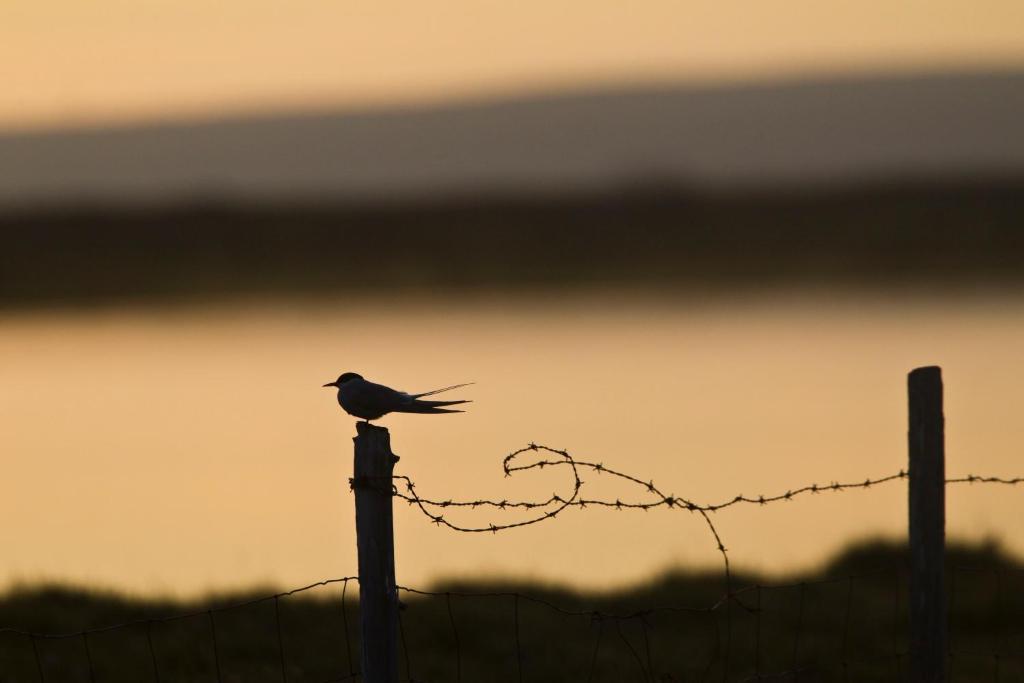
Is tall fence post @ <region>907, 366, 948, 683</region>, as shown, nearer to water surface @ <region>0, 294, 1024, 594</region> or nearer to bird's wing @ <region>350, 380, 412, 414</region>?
bird's wing @ <region>350, 380, 412, 414</region>

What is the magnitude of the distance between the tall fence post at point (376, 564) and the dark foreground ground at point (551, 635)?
2.36 m

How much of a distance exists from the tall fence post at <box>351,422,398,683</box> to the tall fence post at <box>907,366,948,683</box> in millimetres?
2182

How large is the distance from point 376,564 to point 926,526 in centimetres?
228

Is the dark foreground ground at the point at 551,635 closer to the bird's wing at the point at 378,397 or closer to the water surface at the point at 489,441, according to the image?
the water surface at the point at 489,441

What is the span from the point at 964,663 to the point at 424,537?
5.04 metres

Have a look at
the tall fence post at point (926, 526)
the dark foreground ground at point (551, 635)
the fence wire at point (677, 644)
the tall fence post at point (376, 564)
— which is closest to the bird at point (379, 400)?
the fence wire at point (677, 644)

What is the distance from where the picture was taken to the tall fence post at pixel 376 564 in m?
4.32

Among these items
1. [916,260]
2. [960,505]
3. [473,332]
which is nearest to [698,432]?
[960,505]

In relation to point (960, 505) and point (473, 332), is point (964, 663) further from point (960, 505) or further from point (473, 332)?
point (473, 332)

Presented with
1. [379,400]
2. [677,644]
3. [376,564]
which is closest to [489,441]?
[677,644]

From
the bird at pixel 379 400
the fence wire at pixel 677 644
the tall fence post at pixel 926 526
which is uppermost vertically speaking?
the bird at pixel 379 400

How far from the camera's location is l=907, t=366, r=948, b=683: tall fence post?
5297mm

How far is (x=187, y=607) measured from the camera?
8930 millimetres

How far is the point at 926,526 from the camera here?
5.32 metres
